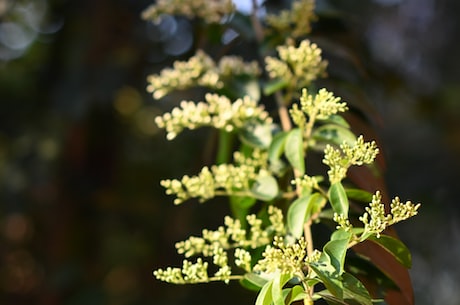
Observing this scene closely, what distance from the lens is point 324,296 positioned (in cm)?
49

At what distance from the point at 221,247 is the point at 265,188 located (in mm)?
109

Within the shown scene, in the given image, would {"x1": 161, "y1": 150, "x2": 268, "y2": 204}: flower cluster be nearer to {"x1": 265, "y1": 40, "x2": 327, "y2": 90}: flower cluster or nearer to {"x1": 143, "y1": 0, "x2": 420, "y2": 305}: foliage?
{"x1": 143, "y1": 0, "x2": 420, "y2": 305}: foliage

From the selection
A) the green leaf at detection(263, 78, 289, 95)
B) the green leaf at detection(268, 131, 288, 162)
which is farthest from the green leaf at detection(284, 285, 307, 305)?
the green leaf at detection(263, 78, 289, 95)

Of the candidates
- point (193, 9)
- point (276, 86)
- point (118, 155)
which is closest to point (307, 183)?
point (276, 86)

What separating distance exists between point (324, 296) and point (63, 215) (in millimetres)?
1877

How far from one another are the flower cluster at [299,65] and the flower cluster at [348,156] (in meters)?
0.18

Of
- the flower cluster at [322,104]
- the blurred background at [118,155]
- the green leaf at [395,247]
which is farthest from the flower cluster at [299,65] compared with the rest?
the blurred background at [118,155]

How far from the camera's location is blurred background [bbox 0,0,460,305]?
202 centimetres

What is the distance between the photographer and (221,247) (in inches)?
23.4

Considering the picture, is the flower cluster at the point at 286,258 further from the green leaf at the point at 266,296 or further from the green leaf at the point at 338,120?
the green leaf at the point at 338,120

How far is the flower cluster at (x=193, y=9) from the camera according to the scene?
91 centimetres

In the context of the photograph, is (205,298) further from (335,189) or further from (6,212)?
(335,189)

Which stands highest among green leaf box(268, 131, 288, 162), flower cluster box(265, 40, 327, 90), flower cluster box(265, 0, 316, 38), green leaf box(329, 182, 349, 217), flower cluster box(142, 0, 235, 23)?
flower cluster box(142, 0, 235, 23)

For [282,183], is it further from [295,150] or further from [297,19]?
[297,19]
